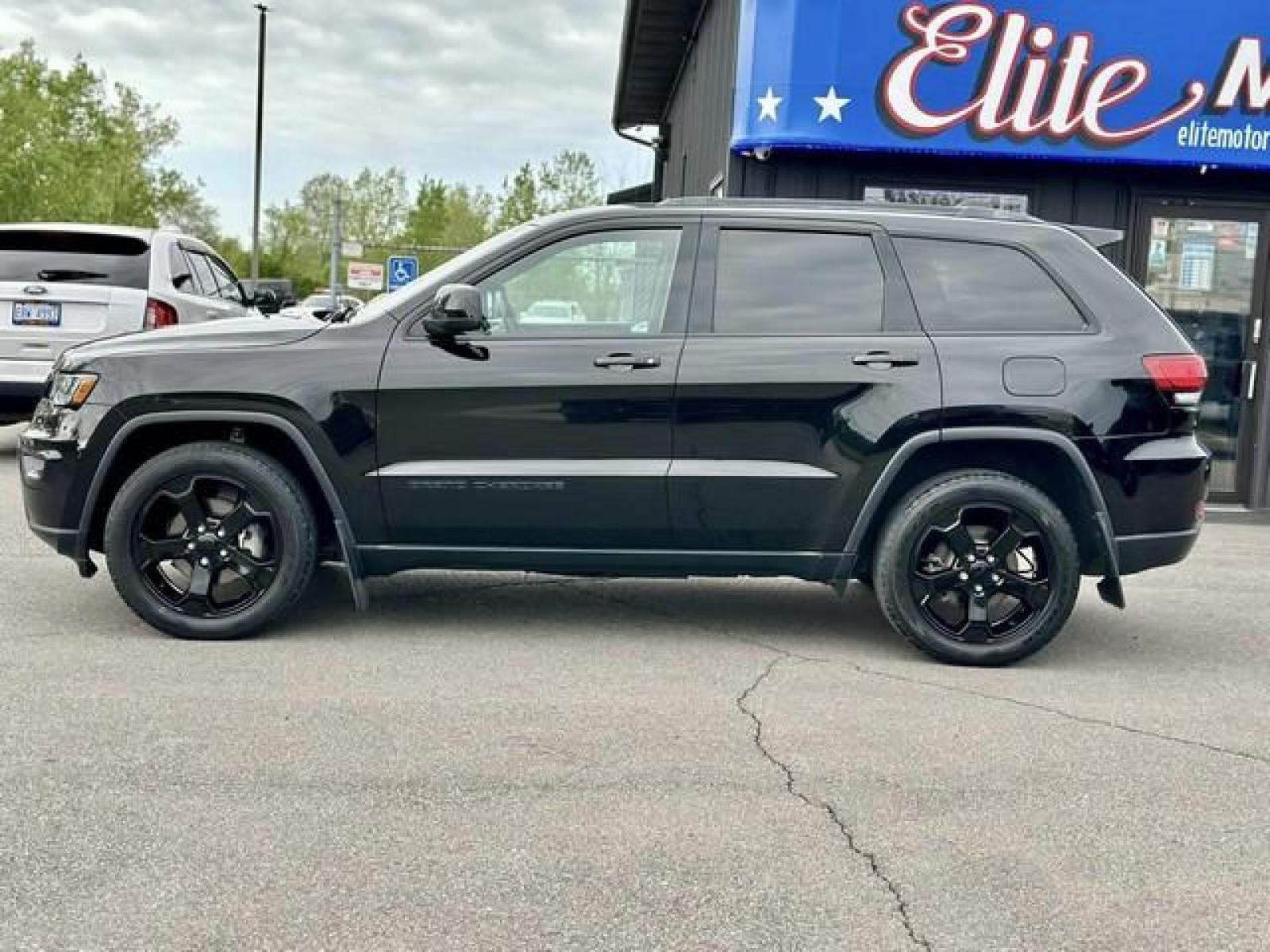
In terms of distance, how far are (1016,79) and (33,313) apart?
7.87 m

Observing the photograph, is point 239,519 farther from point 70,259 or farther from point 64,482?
point 70,259

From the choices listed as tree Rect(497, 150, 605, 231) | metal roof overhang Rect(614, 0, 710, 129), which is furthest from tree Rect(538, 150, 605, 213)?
metal roof overhang Rect(614, 0, 710, 129)

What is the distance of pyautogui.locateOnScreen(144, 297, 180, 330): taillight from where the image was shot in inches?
394

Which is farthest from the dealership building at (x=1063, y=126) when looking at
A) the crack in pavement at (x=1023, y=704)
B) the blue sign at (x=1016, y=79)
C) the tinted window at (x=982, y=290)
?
the crack in pavement at (x=1023, y=704)

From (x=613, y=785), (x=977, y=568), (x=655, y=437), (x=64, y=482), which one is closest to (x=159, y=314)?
(x=64, y=482)

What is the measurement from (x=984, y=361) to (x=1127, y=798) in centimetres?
199

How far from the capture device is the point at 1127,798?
12.6ft

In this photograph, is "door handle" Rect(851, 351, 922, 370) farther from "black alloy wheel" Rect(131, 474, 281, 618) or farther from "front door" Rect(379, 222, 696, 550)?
"black alloy wheel" Rect(131, 474, 281, 618)

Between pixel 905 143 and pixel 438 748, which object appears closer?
pixel 438 748

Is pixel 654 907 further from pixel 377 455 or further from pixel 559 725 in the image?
pixel 377 455

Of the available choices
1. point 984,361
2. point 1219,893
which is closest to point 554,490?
point 984,361

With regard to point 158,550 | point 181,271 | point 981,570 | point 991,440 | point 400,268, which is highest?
point 400,268

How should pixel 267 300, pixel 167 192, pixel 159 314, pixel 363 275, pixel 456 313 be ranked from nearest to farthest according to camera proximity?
pixel 456 313 < pixel 267 300 < pixel 159 314 < pixel 363 275 < pixel 167 192

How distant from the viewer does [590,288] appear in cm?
539
